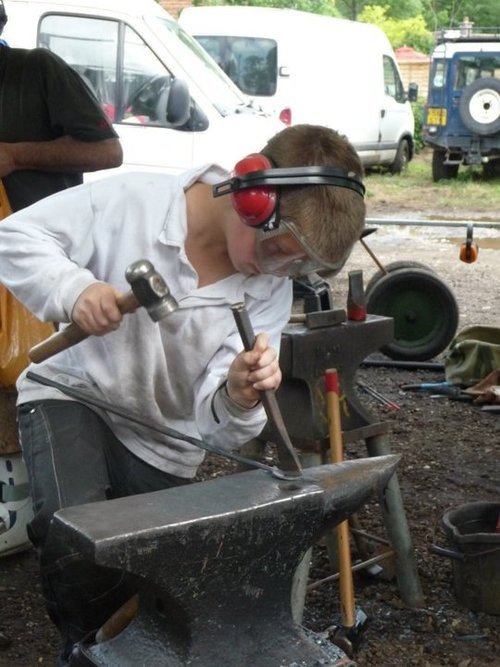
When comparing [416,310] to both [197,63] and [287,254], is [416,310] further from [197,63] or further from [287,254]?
[287,254]

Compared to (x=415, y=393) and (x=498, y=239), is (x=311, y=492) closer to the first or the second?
(x=415, y=393)

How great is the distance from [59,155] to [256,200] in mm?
1489

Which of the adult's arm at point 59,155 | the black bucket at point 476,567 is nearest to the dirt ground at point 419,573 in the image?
the black bucket at point 476,567

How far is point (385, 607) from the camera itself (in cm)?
340

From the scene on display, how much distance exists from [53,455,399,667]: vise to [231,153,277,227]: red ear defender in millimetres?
504

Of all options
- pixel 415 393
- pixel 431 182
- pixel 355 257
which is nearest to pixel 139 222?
pixel 415 393

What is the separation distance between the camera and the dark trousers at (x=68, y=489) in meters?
2.22

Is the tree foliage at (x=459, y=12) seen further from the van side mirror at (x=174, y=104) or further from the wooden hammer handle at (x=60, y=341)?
the wooden hammer handle at (x=60, y=341)

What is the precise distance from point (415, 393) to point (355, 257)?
457cm

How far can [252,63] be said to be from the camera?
14.0 metres

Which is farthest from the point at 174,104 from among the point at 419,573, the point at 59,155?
the point at 419,573

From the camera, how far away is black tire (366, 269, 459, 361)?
20.6 ft

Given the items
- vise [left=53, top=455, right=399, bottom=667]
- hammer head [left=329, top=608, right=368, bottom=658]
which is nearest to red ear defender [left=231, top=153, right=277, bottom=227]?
vise [left=53, top=455, right=399, bottom=667]

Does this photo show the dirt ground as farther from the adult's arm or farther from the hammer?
the adult's arm
